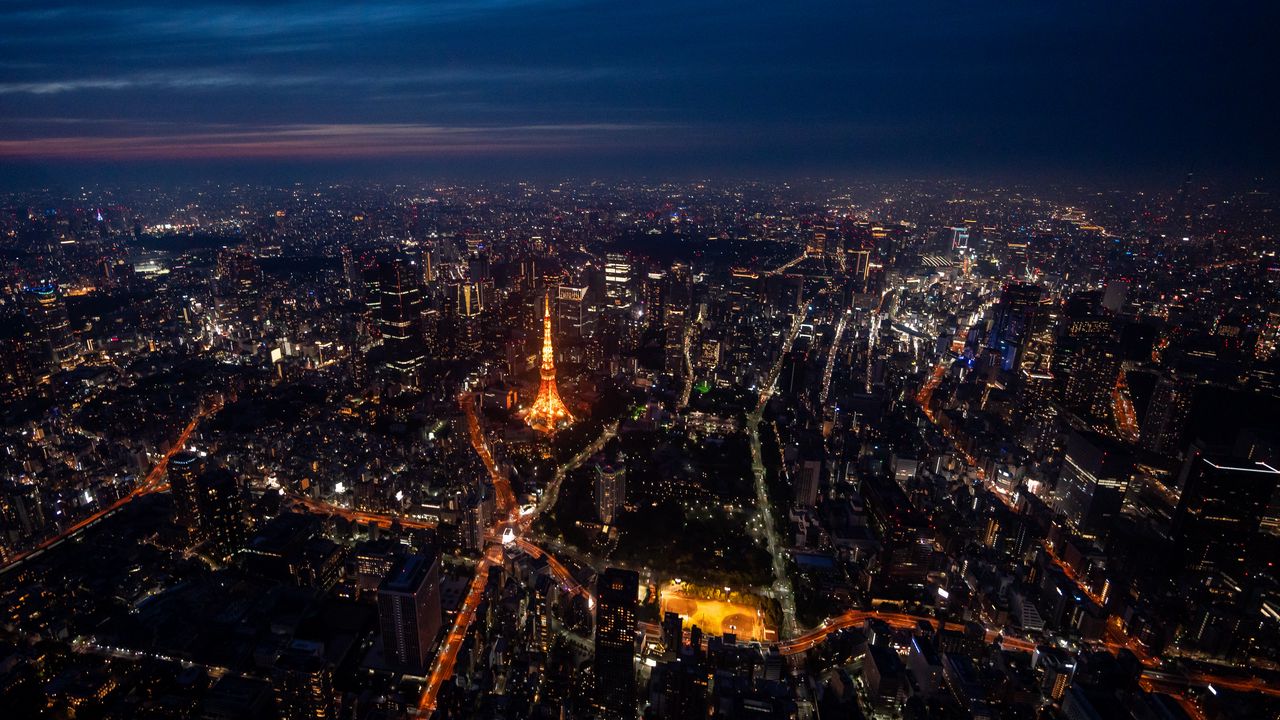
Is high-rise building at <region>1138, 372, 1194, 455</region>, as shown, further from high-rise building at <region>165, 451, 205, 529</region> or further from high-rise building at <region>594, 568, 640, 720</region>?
high-rise building at <region>165, 451, 205, 529</region>

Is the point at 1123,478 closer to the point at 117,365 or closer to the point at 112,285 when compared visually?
the point at 117,365

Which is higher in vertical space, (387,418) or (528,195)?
(528,195)

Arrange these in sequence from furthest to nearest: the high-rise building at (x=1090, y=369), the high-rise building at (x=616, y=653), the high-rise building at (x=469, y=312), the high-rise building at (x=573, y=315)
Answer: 1. the high-rise building at (x=573, y=315)
2. the high-rise building at (x=469, y=312)
3. the high-rise building at (x=1090, y=369)
4. the high-rise building at (x=616, y=653)

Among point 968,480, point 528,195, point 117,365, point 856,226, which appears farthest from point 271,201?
point 968,480

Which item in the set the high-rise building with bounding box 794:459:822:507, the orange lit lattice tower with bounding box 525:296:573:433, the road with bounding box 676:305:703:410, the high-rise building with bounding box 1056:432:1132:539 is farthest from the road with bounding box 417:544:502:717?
the high-rise building with bounding box 1056:432:1132:539

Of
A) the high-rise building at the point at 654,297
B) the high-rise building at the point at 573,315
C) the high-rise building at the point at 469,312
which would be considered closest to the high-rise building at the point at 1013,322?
the high-rise building at the point at 654,297

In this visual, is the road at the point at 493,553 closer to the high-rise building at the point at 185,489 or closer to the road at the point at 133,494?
the high-rise building at the point at 185,489

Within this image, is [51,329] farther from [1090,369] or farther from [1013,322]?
[1090,369]

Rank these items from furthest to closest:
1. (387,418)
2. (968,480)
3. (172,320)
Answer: (172,320), (387,418), (968,480)
